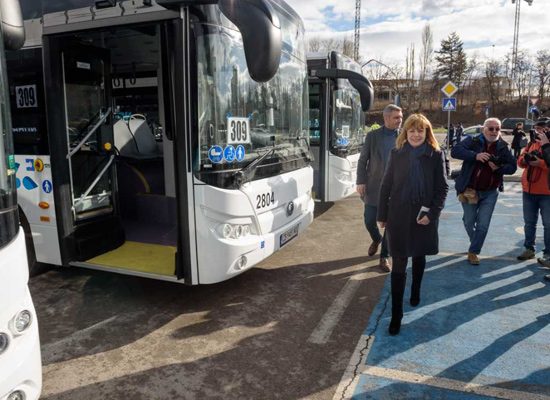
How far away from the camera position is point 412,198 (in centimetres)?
388

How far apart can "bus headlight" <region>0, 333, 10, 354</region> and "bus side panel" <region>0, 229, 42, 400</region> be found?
1cm

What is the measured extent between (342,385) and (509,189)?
1053cm

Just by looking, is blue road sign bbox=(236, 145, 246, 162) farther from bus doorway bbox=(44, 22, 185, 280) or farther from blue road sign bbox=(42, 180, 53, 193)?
blue road sign bbox=(42, 180, 53, 193)

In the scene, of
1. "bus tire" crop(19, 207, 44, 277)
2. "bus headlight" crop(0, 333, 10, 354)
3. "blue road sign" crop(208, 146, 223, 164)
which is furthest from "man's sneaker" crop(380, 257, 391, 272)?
"bus headlight" crop(0, 333, 10, 354)

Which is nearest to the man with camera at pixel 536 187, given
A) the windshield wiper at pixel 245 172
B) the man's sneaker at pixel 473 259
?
the man's sneaker at pixel 473 259

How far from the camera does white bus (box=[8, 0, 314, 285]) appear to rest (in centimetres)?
376

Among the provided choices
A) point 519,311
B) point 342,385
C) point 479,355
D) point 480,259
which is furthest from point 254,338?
point 480,259

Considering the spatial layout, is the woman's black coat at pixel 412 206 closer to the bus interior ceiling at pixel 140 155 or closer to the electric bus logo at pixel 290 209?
the electric bus logo at pixel 290 209

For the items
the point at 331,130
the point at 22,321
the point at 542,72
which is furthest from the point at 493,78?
the point at 22,321

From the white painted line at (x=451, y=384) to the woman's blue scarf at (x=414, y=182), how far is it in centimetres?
142

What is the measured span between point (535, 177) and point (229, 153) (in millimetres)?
3933

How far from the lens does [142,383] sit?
318 centimetres

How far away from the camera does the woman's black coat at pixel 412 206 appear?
391 cm

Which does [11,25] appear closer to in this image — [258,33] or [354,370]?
[258,33]
